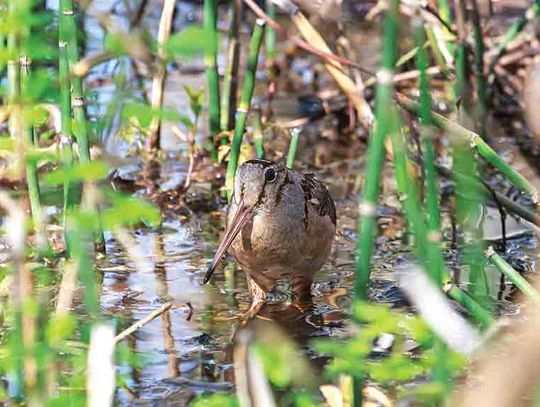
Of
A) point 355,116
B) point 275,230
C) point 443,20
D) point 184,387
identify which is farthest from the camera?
point 355,116

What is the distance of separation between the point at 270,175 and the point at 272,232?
8.4 inches

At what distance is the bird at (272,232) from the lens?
16.3 ft

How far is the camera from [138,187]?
6441mm

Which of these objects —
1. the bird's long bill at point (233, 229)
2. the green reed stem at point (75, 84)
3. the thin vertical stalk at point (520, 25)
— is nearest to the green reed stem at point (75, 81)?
the green reed stem at point (75, 84)

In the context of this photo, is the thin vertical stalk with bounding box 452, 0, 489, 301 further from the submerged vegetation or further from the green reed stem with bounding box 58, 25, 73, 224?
the green reed stem with bounding box 58, 25, 73, 224

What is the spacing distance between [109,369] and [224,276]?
8.56 feet

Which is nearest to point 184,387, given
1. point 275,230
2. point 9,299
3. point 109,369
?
point 9,299

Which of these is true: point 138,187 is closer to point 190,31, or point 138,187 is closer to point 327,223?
point 327,223

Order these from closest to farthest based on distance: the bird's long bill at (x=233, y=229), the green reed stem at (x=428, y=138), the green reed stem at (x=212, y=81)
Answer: the green reed stem at (x=428, y=138)
the bird's long bill at (x=233, y=229)
the green reed stem at (x=212, y=81)

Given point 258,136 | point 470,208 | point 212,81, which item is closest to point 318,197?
point 258,136

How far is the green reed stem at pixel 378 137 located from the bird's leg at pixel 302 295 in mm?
2156

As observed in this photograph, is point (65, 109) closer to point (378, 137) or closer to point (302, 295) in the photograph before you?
point (302, 295)

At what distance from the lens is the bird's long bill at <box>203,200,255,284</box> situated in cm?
483

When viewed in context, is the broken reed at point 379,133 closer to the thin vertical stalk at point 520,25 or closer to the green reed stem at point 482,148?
the green reed stem at point 482,148
